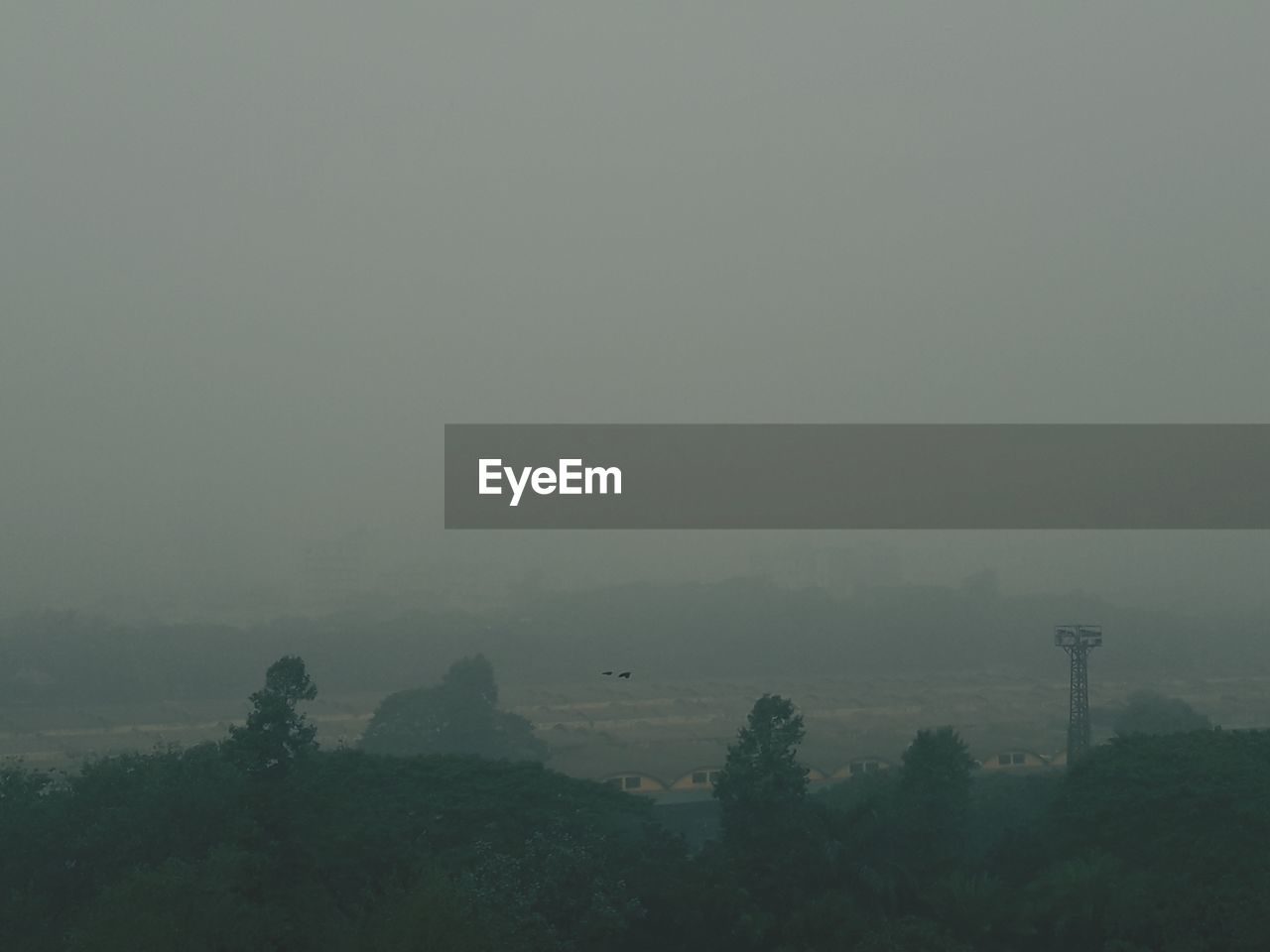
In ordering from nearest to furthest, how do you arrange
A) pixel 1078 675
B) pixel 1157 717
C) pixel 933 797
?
pixel 933 797
pixel 1078 675
pixel 1157 717

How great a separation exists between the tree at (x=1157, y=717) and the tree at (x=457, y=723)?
137 feet

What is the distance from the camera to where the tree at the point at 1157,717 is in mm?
85981

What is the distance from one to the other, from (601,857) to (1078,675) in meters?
45.1

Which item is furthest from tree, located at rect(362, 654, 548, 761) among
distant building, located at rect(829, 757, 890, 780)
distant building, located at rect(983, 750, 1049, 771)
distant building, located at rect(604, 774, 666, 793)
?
distant building, located at rect(983, 750, 1049, 771)

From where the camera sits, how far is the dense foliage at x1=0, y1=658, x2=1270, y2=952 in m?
31.6

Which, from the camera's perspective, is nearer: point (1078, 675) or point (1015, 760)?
point (1078, 675)

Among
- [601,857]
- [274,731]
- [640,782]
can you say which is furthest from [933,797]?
[640,782]

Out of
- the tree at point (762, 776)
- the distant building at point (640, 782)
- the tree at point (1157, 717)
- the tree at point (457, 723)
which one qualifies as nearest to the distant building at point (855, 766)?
the distant building at point (640, 782)

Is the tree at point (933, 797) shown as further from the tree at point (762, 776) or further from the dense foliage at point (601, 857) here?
the tree at point (762, 776)

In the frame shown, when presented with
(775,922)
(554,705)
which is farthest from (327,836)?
(554,705)

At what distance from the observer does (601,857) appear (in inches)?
1449

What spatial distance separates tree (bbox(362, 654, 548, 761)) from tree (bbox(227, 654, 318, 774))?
38.0 metres

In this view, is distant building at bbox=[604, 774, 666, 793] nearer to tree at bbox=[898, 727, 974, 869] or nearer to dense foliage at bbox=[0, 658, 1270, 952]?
dense foliage at bbox=[0, 658, 1270, 952]

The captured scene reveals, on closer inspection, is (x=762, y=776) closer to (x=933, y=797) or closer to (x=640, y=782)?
(x=933, y=797)
